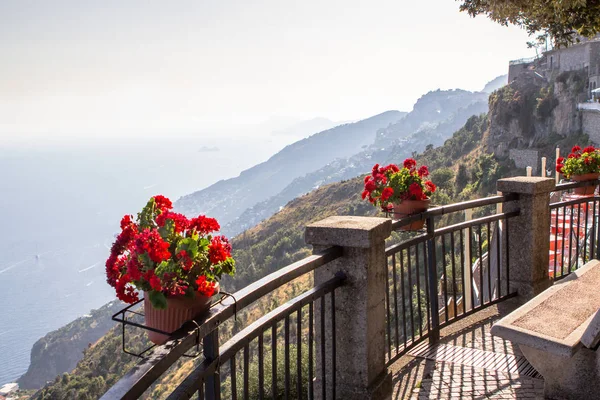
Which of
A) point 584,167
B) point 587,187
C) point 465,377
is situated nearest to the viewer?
point 465,377

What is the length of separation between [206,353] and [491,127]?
70.4m

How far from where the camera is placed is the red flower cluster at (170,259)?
2.07 m

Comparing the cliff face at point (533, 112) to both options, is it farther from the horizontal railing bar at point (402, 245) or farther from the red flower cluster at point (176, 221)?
the red flower cluster at point (176, 221)

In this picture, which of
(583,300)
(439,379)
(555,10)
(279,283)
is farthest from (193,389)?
(555,10)

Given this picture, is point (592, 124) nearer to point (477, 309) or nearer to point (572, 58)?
point (572, 58)

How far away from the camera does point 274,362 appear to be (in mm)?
2611

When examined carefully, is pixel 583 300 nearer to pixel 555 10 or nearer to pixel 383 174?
pixel 383 174

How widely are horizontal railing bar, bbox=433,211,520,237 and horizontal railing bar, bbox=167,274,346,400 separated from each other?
5.16 feet

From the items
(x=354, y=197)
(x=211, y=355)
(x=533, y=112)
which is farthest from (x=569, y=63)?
(x=211, y=355)

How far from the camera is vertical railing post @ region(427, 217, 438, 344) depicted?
170 inches

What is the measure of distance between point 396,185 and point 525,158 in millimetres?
59427

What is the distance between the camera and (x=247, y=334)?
2.29 meters

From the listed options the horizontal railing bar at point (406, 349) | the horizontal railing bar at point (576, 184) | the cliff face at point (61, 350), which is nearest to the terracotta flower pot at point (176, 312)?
the horizontal railing bar at point (406, 349)

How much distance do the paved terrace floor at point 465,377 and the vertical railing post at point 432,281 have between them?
0.11 m
